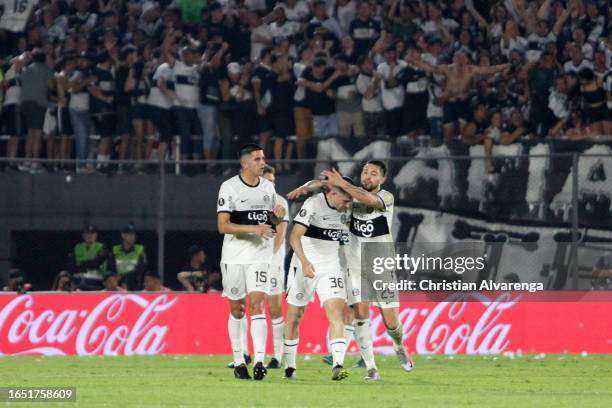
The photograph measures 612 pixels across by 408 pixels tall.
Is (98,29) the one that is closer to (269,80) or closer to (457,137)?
(269,80)

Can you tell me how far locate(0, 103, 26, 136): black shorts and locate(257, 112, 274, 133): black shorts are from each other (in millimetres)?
4224

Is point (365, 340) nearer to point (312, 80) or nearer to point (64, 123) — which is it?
point (312, 80)

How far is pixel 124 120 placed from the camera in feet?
79.6

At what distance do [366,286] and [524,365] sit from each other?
343cm

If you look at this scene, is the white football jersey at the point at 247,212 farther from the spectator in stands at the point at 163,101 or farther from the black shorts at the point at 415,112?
the spectator in stands at the point at 163,101

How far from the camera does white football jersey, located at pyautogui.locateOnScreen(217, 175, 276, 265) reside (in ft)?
48.8

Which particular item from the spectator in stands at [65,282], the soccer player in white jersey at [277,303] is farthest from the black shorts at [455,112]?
the soccer player in white jersey at [277,303]

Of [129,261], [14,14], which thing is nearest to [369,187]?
[129,261]

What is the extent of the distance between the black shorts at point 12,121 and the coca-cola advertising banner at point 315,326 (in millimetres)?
5377

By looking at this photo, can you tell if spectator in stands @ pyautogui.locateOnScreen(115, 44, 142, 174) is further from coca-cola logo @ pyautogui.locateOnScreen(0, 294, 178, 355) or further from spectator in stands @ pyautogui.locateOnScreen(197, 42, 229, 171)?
coca-cola logo @ pyautogui.locateOnScreen(0, 294, 178, 355)

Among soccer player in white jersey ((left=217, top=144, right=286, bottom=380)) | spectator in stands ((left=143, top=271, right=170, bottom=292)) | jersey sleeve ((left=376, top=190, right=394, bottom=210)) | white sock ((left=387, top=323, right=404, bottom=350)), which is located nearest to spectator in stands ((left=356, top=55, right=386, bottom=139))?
spectator in stands ((left=143, top=271, right=170, bottom=292))

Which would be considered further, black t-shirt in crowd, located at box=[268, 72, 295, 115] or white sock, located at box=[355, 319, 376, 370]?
black t-shirt in crowd, located at box=[268, 72, 295, 115]

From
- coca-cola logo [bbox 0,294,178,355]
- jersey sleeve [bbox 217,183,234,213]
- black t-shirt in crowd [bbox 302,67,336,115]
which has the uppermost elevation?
black t-shirt in crowd [bbox 302,67,336,115]

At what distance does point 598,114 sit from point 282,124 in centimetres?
517
